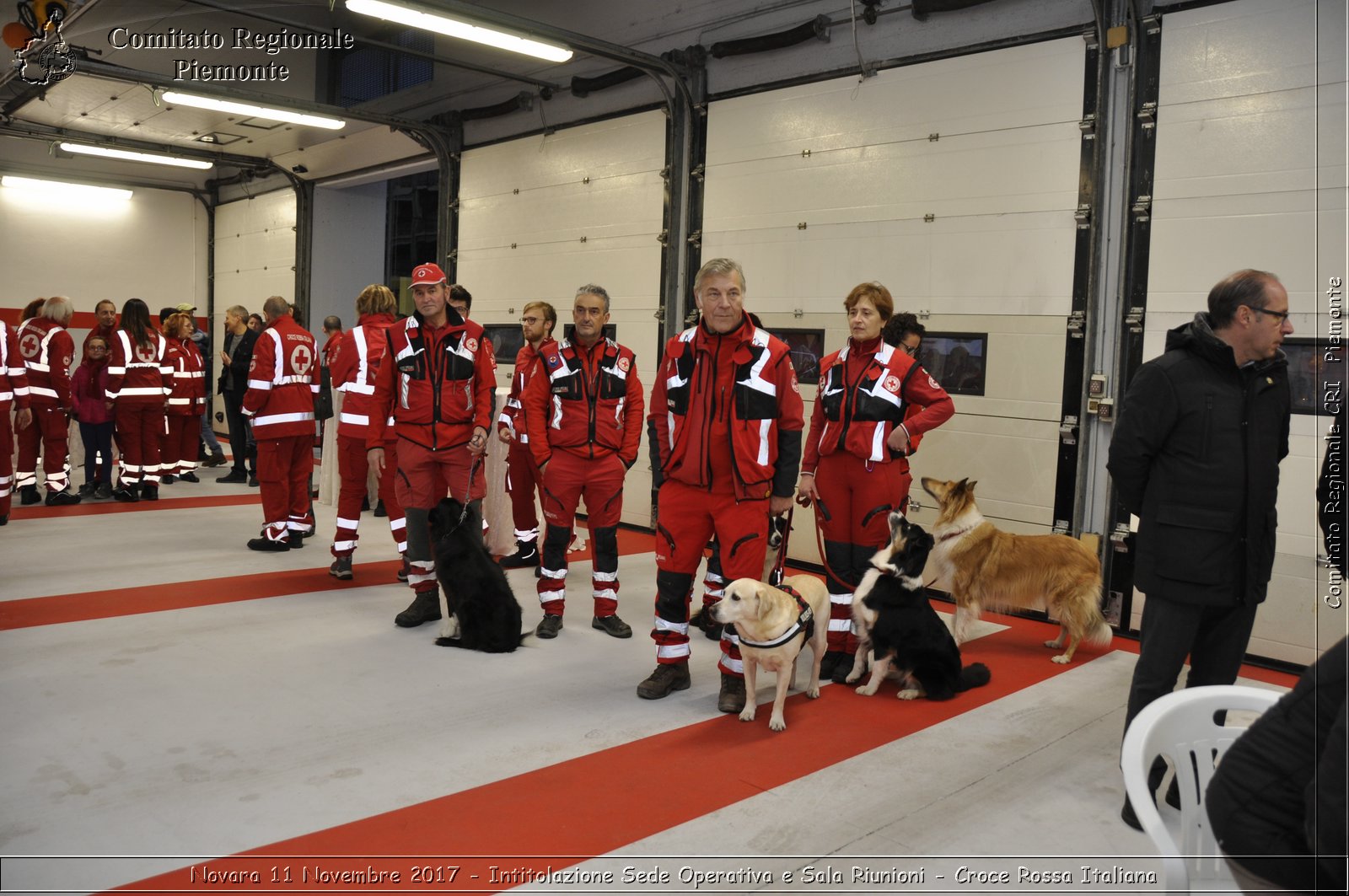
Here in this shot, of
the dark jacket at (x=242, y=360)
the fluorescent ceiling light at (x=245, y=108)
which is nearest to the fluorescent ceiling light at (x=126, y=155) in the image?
the fluorescent ceiling light at (x=245, y=108)

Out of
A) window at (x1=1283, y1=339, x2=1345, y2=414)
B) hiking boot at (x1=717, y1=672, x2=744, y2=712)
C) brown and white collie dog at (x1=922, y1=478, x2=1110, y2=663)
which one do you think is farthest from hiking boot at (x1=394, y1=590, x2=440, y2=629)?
window at (x1=1283, y1=339, x2=1345, y2=414)

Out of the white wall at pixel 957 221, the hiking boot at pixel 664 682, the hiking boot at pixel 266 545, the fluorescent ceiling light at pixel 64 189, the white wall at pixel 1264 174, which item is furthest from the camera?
the fluorescent ceiling light at pixel 64 189

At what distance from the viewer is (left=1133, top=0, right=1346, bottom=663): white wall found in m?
4.84

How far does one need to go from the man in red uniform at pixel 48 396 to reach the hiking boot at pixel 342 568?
3.65 m

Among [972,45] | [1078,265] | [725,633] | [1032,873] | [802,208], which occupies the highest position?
[972,45]

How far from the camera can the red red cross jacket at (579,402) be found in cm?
497

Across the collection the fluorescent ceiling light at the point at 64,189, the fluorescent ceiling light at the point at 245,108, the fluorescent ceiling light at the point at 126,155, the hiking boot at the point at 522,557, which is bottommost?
the hiking boot at the point at 522,557

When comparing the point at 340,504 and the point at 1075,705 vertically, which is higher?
the point at 340,504

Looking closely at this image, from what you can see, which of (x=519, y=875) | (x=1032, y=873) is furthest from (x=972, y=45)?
(x=519, y=875)

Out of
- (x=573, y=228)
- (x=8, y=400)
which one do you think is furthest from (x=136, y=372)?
(x=573, y=228)

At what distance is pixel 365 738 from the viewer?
364 cm

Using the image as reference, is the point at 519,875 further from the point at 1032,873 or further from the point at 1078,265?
the point at 1078,265

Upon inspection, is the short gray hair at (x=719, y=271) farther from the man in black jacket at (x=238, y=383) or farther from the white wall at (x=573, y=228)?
the man in black jacket at (x=238, y=383)

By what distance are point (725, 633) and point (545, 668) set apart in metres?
0.96
